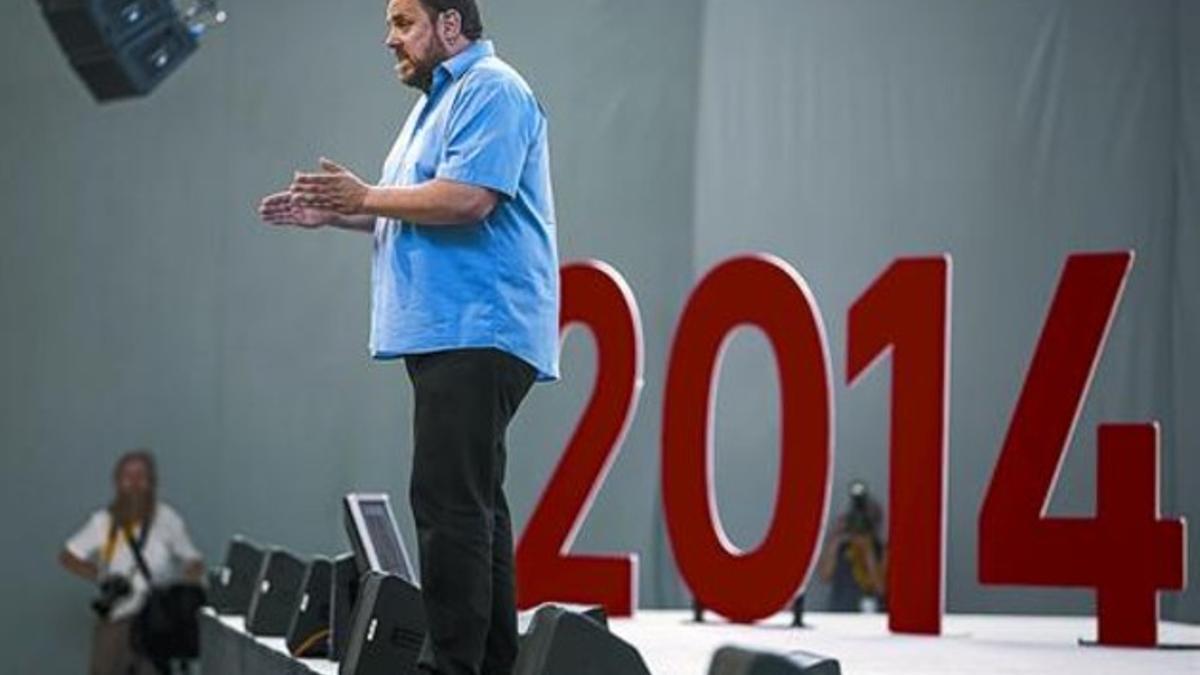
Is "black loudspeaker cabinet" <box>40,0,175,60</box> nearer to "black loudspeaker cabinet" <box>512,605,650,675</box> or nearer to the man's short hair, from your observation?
the man's short hair

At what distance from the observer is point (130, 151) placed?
36.4 ft

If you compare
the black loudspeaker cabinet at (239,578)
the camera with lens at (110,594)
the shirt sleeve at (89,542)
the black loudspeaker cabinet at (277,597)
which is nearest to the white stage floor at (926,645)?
the black loudspeaker cabinet at (277,597)

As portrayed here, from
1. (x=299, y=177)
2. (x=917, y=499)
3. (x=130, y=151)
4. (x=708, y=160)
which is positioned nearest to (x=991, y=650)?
(x=917, y=499)

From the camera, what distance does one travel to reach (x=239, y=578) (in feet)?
26.4

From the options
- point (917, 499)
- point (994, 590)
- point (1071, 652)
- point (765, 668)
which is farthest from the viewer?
point (994, 590)

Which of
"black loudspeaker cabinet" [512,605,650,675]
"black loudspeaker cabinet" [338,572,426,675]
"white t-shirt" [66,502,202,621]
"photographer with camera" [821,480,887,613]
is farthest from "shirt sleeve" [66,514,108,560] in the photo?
"black loudspeaker cabinet" [512,605,650,675]

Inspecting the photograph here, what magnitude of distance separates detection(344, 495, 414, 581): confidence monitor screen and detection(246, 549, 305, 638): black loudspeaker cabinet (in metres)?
0.99

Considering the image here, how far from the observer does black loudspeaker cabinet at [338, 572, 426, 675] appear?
4.36 meters

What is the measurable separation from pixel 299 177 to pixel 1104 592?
3927mm

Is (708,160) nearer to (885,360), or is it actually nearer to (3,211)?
(885,360)

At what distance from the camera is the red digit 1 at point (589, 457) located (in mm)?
8281

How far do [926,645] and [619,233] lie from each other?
466 cm

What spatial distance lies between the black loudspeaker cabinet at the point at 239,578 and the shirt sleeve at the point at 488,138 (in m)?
4.12

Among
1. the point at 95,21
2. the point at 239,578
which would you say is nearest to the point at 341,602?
the point at 95,21
